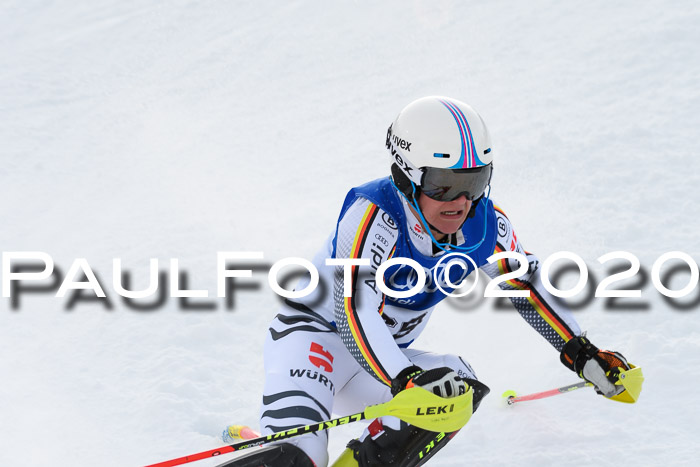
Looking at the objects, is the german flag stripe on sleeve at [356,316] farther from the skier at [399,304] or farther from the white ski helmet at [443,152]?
the white ski helmet at [443,152]

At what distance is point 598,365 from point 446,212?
103 centimetres

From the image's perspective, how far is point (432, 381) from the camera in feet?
10.7

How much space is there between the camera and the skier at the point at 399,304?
11.3 feet

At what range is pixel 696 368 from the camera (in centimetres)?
478

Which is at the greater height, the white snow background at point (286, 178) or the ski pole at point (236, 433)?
the white snow background at point (286, 178)

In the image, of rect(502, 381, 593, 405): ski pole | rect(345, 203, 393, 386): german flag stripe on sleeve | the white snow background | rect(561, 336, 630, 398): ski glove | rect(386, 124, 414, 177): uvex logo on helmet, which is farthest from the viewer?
the white snow background

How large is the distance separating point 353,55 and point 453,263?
6874 mm

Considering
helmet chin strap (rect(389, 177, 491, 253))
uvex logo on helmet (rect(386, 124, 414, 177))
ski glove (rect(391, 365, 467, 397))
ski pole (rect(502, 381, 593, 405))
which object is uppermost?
uvex logo on helmet (rect(386, 124, 414, 177))

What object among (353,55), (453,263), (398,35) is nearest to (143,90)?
(353,55)

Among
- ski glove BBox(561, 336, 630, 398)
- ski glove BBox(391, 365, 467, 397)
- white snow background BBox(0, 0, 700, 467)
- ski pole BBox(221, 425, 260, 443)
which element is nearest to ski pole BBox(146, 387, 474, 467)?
ski glove BBox(391, 365, 467, 397)

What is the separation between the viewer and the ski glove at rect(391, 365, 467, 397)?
128 inches

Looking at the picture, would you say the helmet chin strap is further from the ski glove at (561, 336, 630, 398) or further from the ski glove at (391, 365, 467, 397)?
the ski glove at (561, 336, 630, 398)

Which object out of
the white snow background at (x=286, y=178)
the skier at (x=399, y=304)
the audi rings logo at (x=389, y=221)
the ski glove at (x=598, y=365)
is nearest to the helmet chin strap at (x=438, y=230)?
the skier at (x=399, y=304)

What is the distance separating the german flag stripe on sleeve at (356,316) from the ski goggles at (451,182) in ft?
0.86
